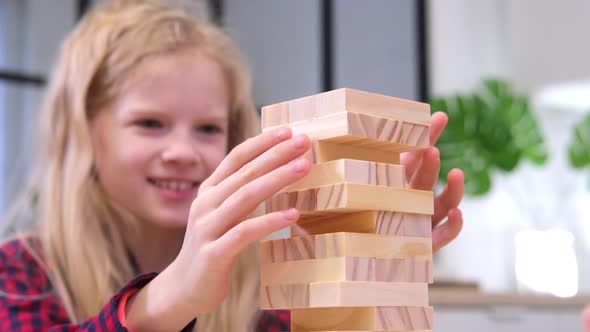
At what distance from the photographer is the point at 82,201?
1273 millimetres

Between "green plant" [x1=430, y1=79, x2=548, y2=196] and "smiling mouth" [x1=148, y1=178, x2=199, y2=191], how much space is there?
7.88 feet

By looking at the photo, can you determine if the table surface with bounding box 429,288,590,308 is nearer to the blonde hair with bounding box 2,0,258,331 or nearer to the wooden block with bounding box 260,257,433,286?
the blonde hair with bounding box 2,0,258,331

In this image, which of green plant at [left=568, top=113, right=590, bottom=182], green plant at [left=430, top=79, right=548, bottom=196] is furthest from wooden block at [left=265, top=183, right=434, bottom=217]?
green plant at [left=568, top=113, right=590, bottom=182]

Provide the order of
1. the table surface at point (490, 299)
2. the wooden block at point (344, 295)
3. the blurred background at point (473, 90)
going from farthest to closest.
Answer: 1. the blurred background at point (473, 90)
2. the table surface at point (490, 299)
3. the wooden block at point (344, 295)

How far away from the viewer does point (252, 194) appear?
0.68 meters

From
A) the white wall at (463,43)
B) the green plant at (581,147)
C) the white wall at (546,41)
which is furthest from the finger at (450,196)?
the white wall at (546,41)

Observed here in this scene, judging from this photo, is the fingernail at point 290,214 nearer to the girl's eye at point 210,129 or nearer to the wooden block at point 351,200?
the wooden block at point 351,200

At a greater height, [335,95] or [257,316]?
[335,95]

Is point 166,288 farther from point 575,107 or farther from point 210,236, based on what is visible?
point 575,107

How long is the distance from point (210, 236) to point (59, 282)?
0.56 meters

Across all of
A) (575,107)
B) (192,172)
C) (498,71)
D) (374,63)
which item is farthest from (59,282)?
(575,107)

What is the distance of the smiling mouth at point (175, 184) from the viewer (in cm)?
125

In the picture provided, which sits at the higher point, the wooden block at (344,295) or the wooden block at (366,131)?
the wooden block at (366,131)

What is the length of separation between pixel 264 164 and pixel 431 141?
250mm
